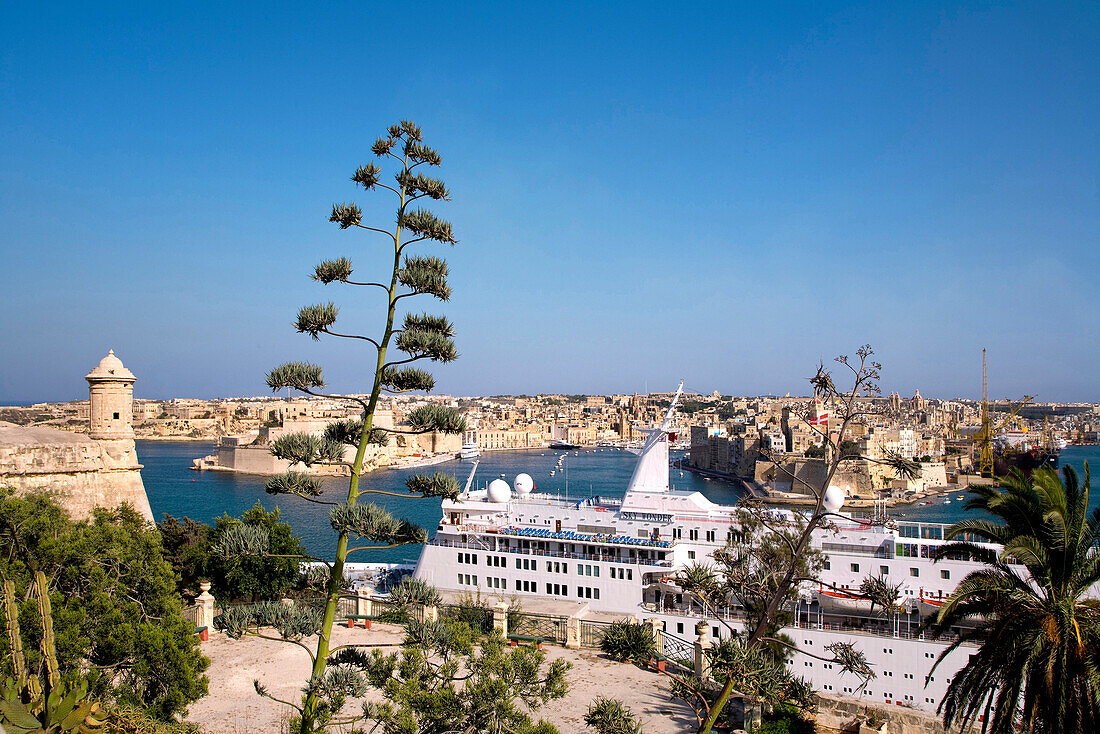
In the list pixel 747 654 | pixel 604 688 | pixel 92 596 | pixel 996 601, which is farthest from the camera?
pixel 604 688

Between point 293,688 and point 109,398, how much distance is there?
8.97m

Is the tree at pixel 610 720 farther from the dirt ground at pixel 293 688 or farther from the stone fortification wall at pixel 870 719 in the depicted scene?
the stone fortification wall at pixel 870 719

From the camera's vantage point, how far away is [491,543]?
59.0 ft

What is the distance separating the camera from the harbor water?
34.8 m

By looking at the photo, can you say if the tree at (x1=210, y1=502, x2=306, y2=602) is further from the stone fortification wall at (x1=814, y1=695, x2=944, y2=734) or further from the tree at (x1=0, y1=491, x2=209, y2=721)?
the stone fortification wall at (x1=814, y1=695, x2=944, y2=734)

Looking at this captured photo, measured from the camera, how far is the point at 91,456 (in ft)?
48.2

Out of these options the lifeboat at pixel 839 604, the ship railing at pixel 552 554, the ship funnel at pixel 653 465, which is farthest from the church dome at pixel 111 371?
the lifeboat at pixel 839 604

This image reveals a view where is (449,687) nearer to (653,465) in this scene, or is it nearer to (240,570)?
(240,570)

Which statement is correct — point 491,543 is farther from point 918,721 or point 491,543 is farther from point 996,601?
point 996,601

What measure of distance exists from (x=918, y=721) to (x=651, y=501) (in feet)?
30.2

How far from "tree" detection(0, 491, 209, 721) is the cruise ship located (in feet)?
26.1

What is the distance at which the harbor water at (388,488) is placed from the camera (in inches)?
1371

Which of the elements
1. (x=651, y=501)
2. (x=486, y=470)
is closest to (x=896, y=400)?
(x=486, y=470)

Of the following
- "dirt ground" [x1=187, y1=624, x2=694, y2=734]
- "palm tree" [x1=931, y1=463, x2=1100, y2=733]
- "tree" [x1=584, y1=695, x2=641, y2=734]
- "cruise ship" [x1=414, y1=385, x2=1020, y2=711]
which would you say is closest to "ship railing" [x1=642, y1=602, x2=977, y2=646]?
"cruise ship" [x1=414, y1=385, x2=1020, y2=711]
